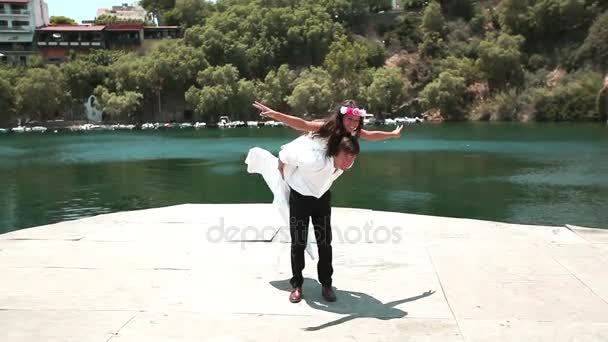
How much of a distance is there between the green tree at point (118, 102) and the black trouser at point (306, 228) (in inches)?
3256

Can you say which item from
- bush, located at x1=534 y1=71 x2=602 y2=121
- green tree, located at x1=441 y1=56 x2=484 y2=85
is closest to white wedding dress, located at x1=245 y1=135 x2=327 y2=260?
bush, located at x1=534 y1=71 x2=602 y2=121

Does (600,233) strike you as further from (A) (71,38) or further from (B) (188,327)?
(A) (71,38)

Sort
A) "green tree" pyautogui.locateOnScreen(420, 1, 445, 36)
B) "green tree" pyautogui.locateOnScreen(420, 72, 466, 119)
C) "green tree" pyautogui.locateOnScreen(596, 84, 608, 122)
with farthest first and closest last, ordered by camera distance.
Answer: "green tree" pyautogui.locateOnScreen(420, 1, 445, 36), "green tree" pyautogui.locateOnScreen(420, 72, 466, 119), "green tree" pyautogui.locateOnScreen(596, 84, 608, 122)

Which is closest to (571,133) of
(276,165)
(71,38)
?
(276,165)

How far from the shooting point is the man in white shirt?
5.14 metres

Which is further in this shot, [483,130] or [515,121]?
[515,121]

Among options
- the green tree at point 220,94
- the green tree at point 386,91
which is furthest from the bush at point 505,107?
the green tree at point 220,94

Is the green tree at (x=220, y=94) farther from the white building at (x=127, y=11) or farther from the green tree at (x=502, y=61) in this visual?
the white building at (x=127, y=11)

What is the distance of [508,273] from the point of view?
601cm

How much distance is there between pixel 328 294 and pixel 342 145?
1258 mm

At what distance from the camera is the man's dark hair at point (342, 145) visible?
16.8 ft

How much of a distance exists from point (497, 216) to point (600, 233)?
40.2 ft

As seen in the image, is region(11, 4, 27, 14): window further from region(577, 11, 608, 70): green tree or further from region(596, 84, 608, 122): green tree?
region(596, 84, 608, 122): green tree

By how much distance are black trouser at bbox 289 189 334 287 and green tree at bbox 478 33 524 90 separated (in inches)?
3168
